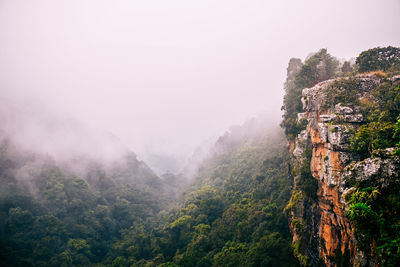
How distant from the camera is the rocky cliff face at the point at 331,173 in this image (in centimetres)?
1550

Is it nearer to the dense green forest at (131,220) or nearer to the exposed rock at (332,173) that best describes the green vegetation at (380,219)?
the exposed rock at (332,173)

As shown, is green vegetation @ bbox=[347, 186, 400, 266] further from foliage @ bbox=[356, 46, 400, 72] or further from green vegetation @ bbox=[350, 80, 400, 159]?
foliage @ bbox=[356, 46, 400, 72]

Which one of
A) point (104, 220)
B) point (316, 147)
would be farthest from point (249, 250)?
point (104, 220)

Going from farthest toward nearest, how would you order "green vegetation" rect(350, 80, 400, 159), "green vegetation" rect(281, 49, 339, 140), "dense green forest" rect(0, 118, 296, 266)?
"dense green forest" rect(0, 118, 296, 266)
"green vegetation" rect(281, 49, 339, 140)
"green vegetation" rect(350, 80, 400, 159)

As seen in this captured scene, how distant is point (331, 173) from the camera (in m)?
19.5

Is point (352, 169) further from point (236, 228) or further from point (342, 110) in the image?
point (236, 228)

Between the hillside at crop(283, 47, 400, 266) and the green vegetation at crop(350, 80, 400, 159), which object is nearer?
the hillside at crop(283, 47, 400, 266)

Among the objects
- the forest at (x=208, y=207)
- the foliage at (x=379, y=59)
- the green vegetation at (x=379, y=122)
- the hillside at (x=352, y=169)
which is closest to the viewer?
the hillside at (x=352, y=169)

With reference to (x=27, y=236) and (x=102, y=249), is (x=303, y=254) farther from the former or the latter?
(x=27, y=236)

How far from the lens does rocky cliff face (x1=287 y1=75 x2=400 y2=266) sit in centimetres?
1550

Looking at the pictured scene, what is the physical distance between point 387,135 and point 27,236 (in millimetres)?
71685

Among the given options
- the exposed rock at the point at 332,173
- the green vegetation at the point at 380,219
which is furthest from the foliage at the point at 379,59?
the green vegetation at the point at 380,219

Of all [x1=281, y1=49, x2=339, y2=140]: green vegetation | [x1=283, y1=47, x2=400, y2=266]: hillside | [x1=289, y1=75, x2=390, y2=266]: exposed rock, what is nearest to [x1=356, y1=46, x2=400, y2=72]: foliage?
[x1=283, y1=47, x2=400, y2=266]: hillside

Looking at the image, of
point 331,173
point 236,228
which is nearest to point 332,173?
point 331,173
